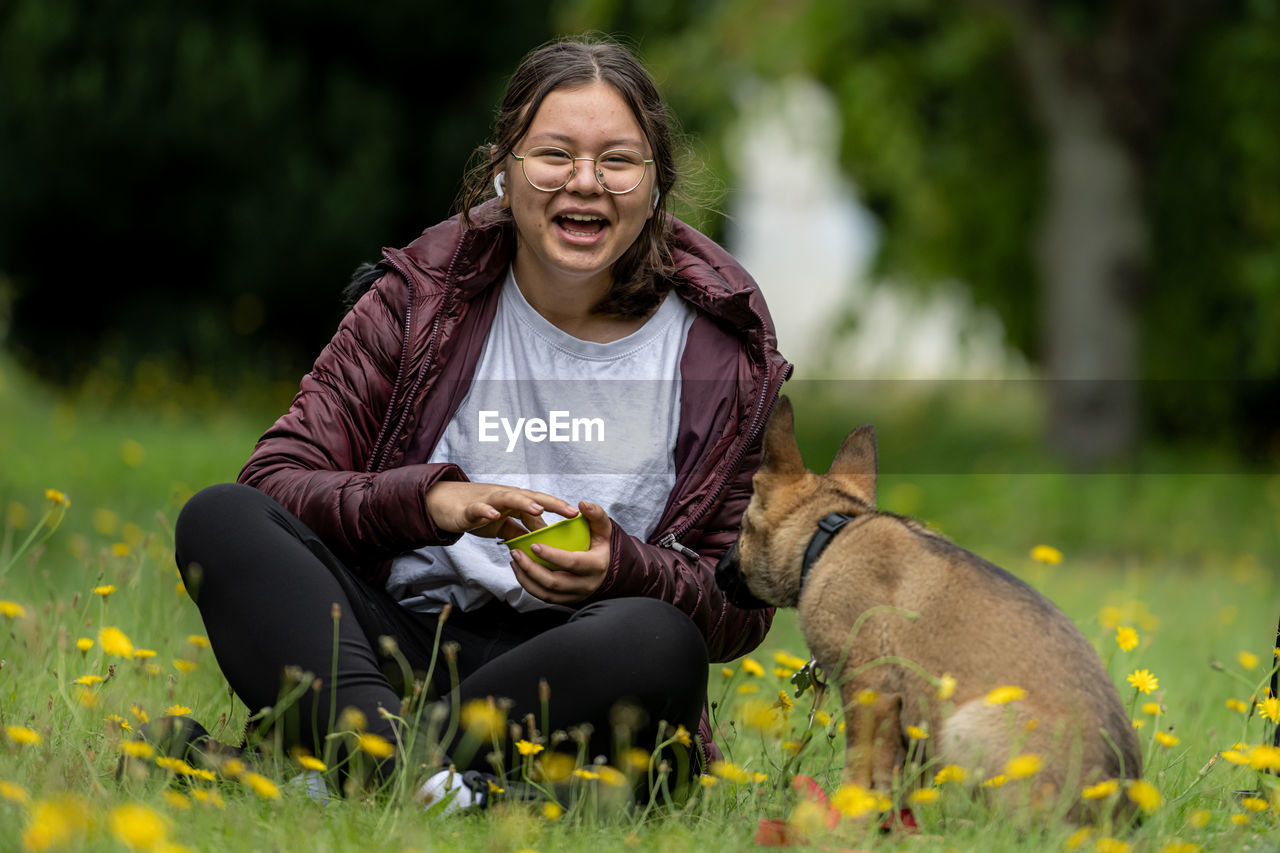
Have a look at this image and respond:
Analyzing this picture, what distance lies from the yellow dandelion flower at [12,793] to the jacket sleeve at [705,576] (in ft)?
3.89

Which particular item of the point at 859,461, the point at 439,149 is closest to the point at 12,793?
the point at 859,461

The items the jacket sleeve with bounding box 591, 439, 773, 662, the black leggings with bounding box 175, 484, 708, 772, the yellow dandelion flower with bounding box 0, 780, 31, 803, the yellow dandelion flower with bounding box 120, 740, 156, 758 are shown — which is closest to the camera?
the yellow dandelion flower with bounding box 0, 780, 31, 803

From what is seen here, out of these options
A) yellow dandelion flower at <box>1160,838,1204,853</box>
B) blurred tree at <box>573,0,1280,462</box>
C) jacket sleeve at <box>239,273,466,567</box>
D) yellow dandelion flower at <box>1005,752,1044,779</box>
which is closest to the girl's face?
jacket sleeve at <box>239,273,466,567</box>

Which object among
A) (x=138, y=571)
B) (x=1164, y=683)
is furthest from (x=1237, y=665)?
(x=138, y=571)

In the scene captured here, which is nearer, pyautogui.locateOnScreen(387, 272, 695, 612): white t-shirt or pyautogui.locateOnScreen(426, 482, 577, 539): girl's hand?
pyautogui.locateOnScreen(426, 482, 577, 539): girl's hand

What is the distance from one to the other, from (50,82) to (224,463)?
3.93 meters

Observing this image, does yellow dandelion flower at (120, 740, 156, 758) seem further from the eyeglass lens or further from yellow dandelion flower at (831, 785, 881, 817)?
the eyeglass lens

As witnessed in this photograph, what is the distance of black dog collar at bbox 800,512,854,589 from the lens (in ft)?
10.2

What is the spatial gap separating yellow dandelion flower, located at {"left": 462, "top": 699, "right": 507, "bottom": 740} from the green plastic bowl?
12.6 inches

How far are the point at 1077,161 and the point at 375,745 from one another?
9.00m

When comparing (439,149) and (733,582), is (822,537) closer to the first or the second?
(733,582)

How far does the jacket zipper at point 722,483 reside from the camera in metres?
3.30

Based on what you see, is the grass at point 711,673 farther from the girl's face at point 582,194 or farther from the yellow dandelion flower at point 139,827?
the girl's face at point 582,194

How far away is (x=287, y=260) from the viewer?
1036 cm
